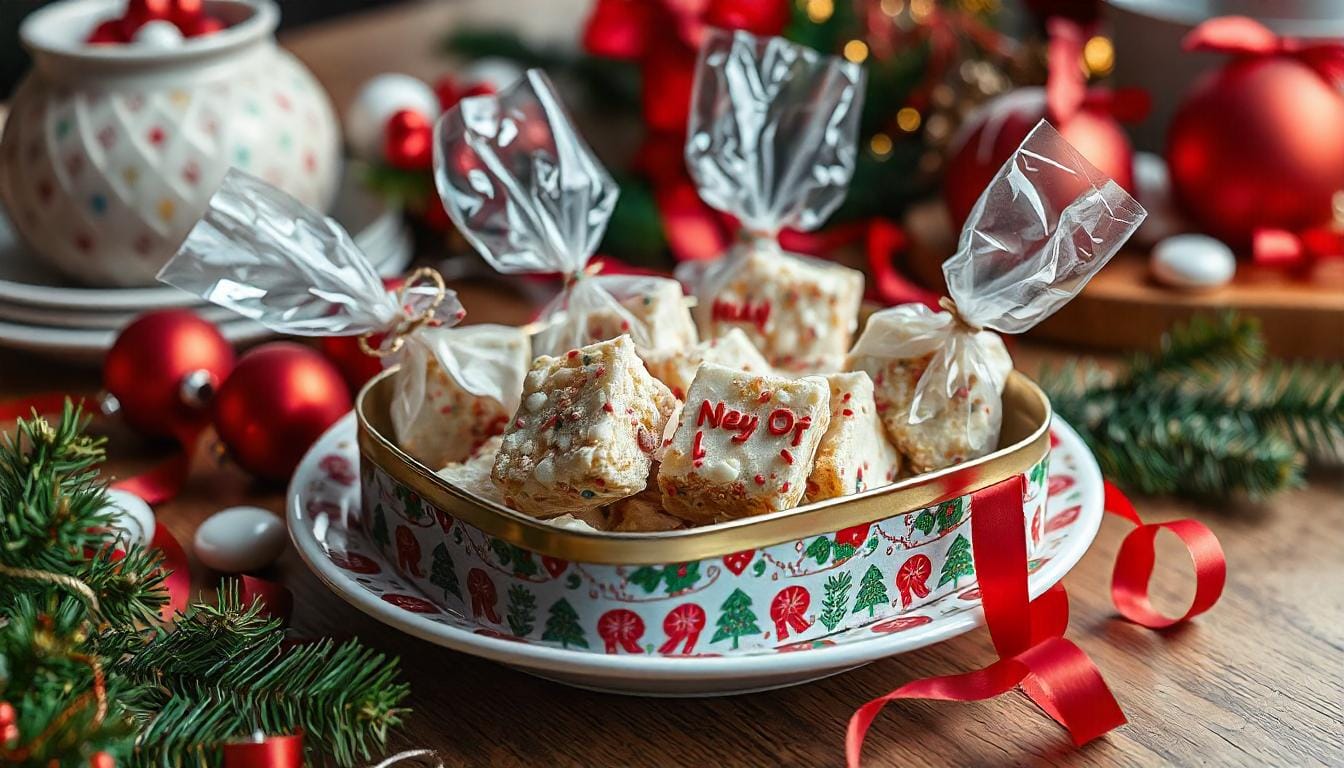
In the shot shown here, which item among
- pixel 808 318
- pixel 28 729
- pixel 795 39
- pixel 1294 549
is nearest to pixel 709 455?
pixel 808 318

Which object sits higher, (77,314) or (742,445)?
(742,445)

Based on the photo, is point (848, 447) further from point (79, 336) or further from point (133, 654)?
point (79, 336)

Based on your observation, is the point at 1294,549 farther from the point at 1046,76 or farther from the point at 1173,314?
the point at 1046,76

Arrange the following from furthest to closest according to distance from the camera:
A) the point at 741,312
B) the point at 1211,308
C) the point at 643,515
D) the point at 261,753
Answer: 1. the point at 1211,308
2. the point at 741,312
3. the point at 643,515
4. the point at 261,753

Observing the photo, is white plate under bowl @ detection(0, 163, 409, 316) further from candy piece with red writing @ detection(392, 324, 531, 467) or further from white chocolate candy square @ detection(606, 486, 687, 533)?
white chocolate candy square @ detection(606, 486, 687, 533)

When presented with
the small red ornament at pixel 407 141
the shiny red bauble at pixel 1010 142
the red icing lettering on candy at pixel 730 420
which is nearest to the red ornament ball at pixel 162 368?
the small red ornament at pixel 407 141

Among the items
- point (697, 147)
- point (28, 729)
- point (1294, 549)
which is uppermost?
point (697, 147)

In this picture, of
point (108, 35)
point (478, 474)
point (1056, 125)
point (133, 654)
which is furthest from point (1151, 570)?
point (108, 35)

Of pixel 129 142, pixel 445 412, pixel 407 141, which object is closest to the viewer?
pixel 445 412
